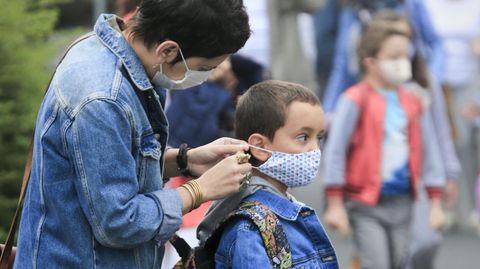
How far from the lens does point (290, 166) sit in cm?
363

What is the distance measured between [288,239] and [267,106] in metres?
0.46

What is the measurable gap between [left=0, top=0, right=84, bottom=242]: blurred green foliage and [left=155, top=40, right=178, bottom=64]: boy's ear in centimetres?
296

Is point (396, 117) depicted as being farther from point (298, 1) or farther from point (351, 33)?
point (298, 1)

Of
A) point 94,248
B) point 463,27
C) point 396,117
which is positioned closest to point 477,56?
point 463,27

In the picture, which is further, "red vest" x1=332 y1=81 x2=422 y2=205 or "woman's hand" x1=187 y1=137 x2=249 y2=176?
"red vest" x1=332 y1=81 x2=422 y2=205

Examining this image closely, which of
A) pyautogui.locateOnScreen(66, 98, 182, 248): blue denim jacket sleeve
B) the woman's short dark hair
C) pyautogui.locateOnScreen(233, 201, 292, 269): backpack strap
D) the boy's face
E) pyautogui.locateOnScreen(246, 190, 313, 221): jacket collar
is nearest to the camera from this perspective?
pyautogui.locateOnScreen(66, 98, 182, 248): blue denim jacket sleeve

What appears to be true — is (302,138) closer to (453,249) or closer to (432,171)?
(432,171)

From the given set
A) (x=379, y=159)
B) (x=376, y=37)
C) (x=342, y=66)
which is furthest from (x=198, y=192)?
(x=342, y=66)

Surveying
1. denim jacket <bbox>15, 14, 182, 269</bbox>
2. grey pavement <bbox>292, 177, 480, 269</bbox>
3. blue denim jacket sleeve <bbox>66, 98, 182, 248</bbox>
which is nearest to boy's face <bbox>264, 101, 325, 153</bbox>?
denim jacket <bbox>15, 14, 182, 269</bbox>

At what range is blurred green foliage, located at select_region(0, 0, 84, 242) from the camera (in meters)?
6.15

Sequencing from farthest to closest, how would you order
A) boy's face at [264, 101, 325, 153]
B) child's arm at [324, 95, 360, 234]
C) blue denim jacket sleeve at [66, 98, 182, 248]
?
child's arm at [324, 95, 360, 234] < boy's face at [264, 101, 325, 153] < blue denim jacket sleeve at [66, 98, 182, 248]

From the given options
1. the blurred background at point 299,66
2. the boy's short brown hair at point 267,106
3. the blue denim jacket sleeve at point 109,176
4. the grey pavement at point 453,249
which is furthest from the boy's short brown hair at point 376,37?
the blue denim jacket sleeve at point 109,176

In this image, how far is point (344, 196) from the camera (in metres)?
6.43

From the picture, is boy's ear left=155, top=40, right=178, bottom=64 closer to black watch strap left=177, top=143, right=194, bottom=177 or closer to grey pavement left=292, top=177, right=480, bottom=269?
black watch strap left=177, top=143, right=194, bottom=177
